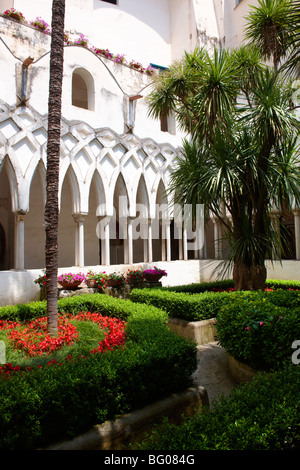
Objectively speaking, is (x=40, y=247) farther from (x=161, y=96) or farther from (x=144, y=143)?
(x=161, y=96)

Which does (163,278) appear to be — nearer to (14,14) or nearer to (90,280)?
(90,280)

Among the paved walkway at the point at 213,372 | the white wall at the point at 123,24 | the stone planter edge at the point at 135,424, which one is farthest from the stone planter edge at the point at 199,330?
the white wall at the point at 123,24

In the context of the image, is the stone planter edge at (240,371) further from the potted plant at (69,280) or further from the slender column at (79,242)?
the slender column at (79,242)

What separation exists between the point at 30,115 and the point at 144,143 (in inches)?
168

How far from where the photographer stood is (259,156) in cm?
768

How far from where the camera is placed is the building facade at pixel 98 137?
916 cm

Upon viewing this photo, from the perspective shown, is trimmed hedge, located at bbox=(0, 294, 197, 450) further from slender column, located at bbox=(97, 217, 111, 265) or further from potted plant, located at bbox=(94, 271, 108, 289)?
slender column, located at bbox=(97, 217, 111, 265)

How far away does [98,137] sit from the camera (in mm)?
10977

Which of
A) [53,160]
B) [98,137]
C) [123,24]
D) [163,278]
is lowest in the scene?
[163,278]

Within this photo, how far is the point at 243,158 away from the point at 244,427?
244 inches

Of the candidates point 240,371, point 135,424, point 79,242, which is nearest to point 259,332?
point 240,371
